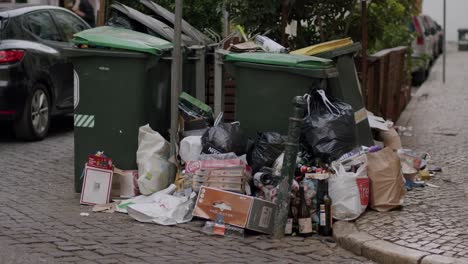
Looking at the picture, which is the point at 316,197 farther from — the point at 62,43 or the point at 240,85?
the point at 62,43

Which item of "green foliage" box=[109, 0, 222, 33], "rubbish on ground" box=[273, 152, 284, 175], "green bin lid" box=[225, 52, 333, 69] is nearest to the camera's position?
"rubbish on ground" box=[273, 152, 284, 175]

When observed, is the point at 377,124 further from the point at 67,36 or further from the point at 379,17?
the point at 67,36

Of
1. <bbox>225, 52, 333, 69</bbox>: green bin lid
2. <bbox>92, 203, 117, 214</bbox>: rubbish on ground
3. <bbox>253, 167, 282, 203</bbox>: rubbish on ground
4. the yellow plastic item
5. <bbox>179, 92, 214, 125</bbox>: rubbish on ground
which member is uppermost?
the yellow plastic item

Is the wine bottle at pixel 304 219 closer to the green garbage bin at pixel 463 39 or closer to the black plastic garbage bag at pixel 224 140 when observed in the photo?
the black plastic garbage bag at pixel 224 140

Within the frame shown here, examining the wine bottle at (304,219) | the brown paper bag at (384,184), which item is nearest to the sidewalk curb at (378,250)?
the wine bottle at (304,219)

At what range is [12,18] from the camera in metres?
9.83

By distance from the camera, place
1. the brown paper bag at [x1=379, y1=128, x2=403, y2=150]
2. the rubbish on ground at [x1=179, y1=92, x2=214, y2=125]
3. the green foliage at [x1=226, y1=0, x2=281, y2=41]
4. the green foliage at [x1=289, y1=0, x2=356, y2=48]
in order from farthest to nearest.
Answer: the green foliage at [x1=289, y1=0, x2=356, y2=48] → the green foliage at [x1=226, y1=0, x2=281, y2=41] → the brown paper bag at [x1=379, y1=128, x2=403, y2=150] → the rubbish on ground at [x1=179, y1=92, x2=214, y2=125]

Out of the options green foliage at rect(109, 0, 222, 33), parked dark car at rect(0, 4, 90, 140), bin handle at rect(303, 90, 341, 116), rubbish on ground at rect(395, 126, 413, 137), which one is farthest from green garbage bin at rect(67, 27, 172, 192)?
rubbish on ground at rect(395, 126, 413, 137)

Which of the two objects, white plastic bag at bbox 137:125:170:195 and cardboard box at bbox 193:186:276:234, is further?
white plastic bag at bbox 137:125:170:195

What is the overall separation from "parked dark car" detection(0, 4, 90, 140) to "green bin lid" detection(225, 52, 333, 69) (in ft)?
8.84

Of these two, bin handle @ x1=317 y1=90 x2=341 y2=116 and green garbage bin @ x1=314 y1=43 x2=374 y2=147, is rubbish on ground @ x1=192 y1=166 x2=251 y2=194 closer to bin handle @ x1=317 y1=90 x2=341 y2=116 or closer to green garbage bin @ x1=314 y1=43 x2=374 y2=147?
bin handle @ x1=317 y1=90 x2=341 y2=116

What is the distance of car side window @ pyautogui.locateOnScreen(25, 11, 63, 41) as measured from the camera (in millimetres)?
10180

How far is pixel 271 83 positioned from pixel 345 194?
121cm

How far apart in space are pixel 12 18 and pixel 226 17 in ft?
8.69
